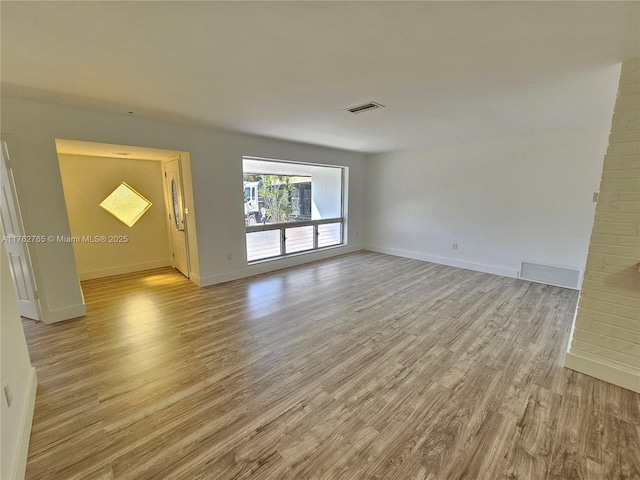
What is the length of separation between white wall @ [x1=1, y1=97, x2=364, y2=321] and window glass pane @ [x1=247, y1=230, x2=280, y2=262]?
0.27 metres

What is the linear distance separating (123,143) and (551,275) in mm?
6490

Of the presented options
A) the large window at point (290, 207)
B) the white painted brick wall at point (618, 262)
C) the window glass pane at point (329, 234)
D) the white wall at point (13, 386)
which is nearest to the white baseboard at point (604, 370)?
the white painted brick wall at point (618, 262)

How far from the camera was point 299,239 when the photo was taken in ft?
19.3

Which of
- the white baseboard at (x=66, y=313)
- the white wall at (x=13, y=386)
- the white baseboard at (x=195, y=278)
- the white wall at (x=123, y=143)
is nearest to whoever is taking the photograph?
the white wall at (x=13, y=386)

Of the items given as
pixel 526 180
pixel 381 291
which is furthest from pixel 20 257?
pixel 526 180

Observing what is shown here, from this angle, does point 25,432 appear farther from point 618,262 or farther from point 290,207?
point 290,207

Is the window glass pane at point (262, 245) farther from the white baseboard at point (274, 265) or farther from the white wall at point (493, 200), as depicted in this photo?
the white wall at point (493, 200)

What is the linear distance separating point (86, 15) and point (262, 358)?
2588 mm

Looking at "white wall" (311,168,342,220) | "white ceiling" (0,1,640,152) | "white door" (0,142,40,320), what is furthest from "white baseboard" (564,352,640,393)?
"white door" (0,142,40,320)

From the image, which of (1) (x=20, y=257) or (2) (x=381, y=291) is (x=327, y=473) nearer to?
(2) (x=381, y=291)

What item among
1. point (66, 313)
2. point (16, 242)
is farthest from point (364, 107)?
point (66, 313)

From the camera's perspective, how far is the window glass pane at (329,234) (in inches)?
247

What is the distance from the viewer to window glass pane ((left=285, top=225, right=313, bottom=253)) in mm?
5637

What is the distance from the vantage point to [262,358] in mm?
2416
